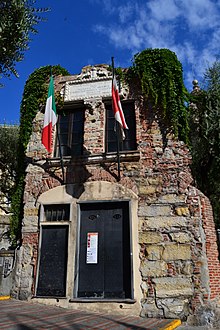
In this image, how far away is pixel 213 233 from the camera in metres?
7.11

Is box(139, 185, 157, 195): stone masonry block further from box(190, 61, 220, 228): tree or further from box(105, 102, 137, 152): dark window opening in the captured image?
box(190, 61, 220, 228): tree

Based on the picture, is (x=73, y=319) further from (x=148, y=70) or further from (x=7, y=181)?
(x=7, y=181)

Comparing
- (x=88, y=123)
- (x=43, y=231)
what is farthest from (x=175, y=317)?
(x=88, y=123)

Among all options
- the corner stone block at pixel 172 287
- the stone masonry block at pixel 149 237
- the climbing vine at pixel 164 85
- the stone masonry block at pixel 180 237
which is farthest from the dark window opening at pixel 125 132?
the corner stone block at pixel 172 287

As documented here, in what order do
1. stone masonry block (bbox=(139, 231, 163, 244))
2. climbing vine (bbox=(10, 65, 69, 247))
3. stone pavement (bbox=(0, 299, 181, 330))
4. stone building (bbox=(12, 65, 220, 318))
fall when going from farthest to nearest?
climbing vine (bbox=(10, 65, 69, 247)), stone masonry block (bbox=(139, 231, 163, 244)), stone building (bbox=(12, 65, 220, 318)), stone pavement (bbox=(0, 299, 181, 330))

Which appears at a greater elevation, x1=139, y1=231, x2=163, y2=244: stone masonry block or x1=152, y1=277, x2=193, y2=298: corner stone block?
x1=139, y1=231, x2=163, y2=244: stone masonry block

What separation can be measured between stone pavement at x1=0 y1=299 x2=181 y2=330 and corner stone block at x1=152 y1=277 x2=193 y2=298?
0.55 meters

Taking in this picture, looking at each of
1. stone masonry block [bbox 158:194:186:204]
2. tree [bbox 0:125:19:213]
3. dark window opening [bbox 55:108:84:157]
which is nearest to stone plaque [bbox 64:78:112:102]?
dark window opening [bbox 55:108:84:157]

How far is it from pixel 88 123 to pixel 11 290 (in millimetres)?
4984

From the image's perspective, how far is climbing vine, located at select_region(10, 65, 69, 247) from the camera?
8.13 m

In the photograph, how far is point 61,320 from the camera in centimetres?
518

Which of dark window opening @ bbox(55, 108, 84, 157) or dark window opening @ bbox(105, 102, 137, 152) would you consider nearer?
dark window opening @ bbox(105, 102, 137, 152)

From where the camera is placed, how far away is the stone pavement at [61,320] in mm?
4617

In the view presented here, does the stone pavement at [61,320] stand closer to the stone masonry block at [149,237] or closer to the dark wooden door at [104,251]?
the dark wooden door at [104,251]
